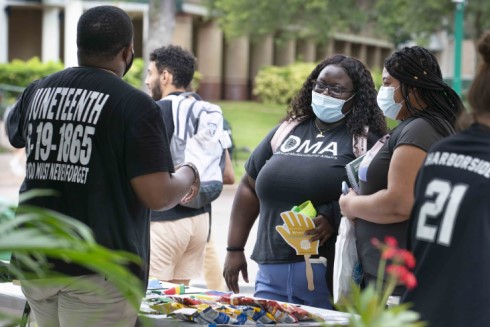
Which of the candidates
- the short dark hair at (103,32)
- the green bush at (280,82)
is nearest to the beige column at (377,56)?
the green bush at (280,82)

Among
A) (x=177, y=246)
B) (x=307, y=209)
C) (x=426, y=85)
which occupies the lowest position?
(x=177, y=246)

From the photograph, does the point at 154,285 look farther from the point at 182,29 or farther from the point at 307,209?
the point at 182,29

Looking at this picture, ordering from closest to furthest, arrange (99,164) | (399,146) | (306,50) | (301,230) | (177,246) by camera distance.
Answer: (99,164) → (399,146) → (301,230) → (177,246) → (306,50)

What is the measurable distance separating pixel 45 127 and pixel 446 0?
28.8 metres

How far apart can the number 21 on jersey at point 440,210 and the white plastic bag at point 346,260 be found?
137 centimetres

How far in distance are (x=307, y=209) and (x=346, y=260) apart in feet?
1.19

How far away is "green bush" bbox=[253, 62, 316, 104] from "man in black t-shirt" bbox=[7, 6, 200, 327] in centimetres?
3261

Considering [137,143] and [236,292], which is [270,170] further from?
[137,143]

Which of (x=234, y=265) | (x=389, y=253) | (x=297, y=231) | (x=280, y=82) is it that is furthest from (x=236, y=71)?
(x=389, y=253)

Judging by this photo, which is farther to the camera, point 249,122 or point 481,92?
point 249,122

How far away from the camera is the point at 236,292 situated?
5.47 meters

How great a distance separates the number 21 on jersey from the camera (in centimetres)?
312

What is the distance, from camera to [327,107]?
4969mm

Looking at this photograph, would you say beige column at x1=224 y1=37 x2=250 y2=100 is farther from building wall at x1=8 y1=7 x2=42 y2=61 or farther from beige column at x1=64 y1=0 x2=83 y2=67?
beige column at x1=64 y1=0 x2=83 y2=67
